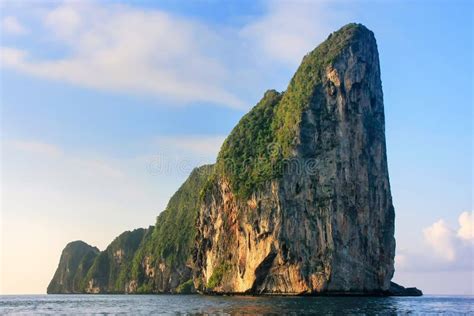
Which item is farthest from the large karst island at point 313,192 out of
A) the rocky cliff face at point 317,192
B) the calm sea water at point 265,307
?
the calm sea water at point 265,307

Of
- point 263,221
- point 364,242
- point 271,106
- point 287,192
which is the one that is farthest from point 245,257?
point 271,106

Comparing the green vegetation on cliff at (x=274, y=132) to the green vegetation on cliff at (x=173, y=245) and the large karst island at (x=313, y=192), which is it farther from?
the green vegetation on cliff at (x=173, y=245)

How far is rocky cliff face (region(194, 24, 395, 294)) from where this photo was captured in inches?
3917

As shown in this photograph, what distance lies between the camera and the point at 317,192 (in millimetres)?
103438

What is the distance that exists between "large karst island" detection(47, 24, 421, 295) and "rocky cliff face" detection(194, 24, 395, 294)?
0.59 feet

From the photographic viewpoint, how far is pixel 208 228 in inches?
4961

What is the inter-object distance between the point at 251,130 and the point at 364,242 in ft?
120

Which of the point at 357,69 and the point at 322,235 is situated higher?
the point at 357,69

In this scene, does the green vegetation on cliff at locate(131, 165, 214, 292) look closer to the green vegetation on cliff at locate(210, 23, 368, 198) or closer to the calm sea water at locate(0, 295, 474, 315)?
the green vegetation on cliff at locate(210, 23, 368, 198)

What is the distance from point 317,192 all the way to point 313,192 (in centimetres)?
77

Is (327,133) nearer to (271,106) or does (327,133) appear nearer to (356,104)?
(356,104)

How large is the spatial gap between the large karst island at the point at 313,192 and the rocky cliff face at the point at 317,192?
181 millimetres

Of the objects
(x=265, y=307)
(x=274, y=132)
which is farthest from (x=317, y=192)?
(x=265, y=307)

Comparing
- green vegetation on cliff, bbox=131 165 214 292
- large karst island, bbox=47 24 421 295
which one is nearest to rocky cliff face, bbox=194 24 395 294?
large karst island, bbox=47 24 421 295
